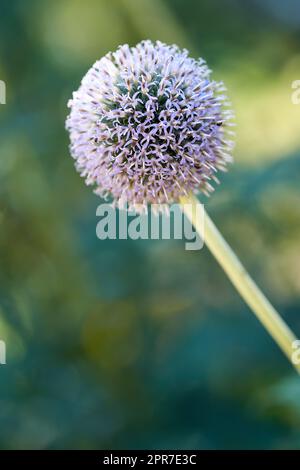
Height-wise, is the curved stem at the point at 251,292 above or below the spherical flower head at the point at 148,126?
below

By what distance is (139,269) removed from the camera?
1.94 meters

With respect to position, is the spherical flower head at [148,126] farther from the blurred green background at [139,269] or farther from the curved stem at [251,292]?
the blurred green background at [139,269]

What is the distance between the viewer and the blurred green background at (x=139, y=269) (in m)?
1.63

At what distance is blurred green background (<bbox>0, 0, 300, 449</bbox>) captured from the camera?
1.63 metres

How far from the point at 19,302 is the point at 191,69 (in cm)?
92

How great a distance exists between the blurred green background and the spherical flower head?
0.51 metres

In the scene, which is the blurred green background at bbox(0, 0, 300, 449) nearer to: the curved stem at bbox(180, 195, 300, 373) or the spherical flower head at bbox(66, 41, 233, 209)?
the curved stem at bbox(180, 195, 300, 373)

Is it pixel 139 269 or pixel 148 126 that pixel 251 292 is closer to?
pixel 148 126

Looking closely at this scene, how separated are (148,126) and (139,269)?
808 millimetres

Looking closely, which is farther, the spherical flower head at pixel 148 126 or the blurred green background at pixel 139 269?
the blurred green background at pixel 139 269

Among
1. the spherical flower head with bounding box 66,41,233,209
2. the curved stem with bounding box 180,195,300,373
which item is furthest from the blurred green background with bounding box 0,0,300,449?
the spherical flower head with bounding box 66,41,233,209

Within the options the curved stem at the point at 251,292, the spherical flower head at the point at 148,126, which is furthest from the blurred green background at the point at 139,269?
the spherical flower head at the point at 148,126

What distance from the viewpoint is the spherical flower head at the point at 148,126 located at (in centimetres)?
122

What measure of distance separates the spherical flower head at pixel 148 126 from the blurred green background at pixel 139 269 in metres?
0.51
